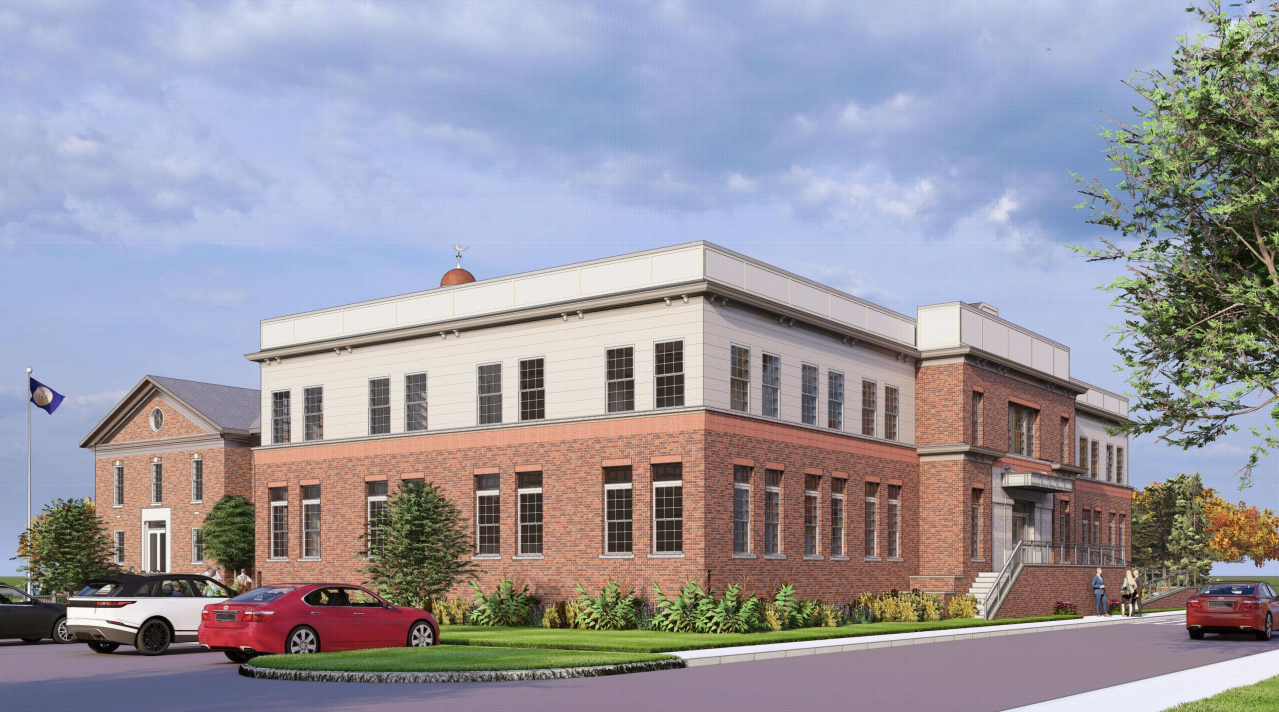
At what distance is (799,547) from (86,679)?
20809 mm

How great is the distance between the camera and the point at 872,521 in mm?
39375

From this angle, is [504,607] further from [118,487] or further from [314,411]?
[118,487]

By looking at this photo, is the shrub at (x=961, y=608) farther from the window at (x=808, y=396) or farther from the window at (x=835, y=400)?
the window at (x=808, y=396)

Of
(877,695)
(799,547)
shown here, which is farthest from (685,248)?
(877,695)

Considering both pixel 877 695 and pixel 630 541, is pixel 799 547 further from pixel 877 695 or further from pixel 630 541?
pixel 877 695

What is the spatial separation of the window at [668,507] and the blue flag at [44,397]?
29023 millimetres

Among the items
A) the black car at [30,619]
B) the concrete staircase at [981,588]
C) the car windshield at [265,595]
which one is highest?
the car windshield at [265,595]

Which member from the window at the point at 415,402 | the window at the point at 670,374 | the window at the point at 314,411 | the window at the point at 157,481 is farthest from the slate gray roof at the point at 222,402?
the window at the point at 670,374

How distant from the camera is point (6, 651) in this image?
27.3 meters

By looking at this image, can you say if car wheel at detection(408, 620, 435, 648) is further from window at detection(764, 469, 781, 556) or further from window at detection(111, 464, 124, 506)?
window at detection(111, 464, 124, 506)

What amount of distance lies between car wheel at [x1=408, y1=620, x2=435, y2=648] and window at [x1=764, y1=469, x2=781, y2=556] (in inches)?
477

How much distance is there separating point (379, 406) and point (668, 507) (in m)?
12.3

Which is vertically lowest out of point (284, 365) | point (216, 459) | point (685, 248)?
point (216, 459)

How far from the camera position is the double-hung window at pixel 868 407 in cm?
3959
